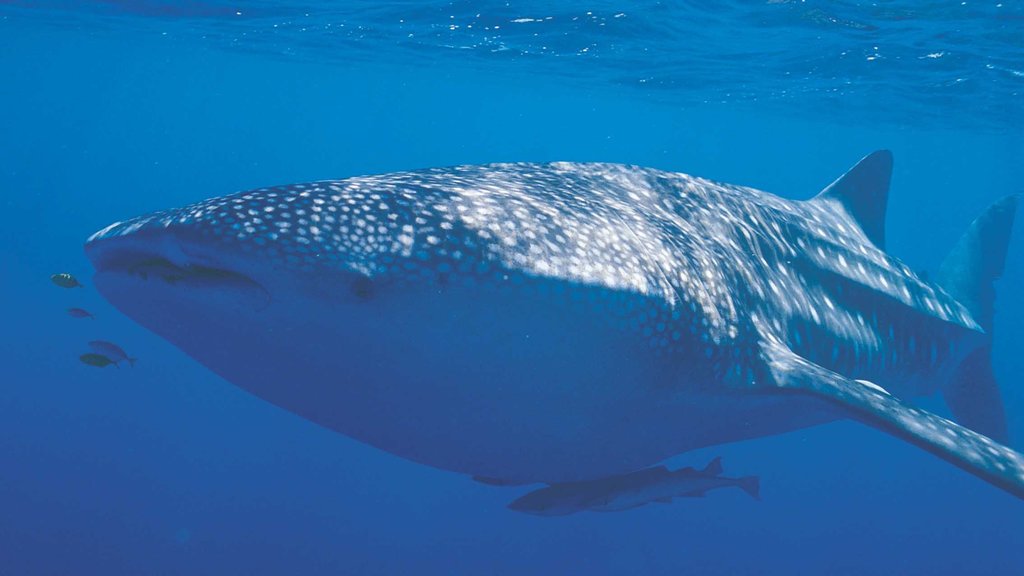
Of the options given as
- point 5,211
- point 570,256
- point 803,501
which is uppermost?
point 570,256

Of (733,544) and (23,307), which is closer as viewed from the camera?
(733,544)

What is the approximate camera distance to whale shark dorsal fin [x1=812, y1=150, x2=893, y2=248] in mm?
7297

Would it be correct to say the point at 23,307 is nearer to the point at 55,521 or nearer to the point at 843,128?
the point at 55,521

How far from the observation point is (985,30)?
15.5 metres

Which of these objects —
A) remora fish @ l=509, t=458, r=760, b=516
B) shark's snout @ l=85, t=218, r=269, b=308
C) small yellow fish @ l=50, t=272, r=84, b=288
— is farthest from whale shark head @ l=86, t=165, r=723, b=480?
small yellow fish @ l=50, t=272, r=84, b=288

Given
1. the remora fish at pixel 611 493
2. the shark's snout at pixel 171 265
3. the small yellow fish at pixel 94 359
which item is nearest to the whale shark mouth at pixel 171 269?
the shark's snout at pixel 171 265

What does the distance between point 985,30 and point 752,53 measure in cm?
690

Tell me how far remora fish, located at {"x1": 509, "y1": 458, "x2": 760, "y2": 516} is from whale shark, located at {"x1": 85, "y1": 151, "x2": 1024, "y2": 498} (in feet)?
1.34

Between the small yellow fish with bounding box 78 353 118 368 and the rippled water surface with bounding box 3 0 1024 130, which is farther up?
the rippled water surface with bounding box 3 0 1024 130

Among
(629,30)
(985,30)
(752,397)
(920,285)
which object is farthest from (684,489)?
(629,30)

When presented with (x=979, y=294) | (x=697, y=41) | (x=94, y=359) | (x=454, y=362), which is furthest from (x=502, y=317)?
(x=697, y=41)

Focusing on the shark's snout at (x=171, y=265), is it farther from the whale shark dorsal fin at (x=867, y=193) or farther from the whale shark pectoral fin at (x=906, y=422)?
the whale shark dorsal fin at (x=867, y=193)

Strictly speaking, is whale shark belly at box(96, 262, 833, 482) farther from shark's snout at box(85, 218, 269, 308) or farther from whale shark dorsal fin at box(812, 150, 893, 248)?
whale shark dorsal fin at box(812, 150, 893, 248)

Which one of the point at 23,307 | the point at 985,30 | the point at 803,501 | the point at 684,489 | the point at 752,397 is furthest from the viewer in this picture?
the point at 23,307
